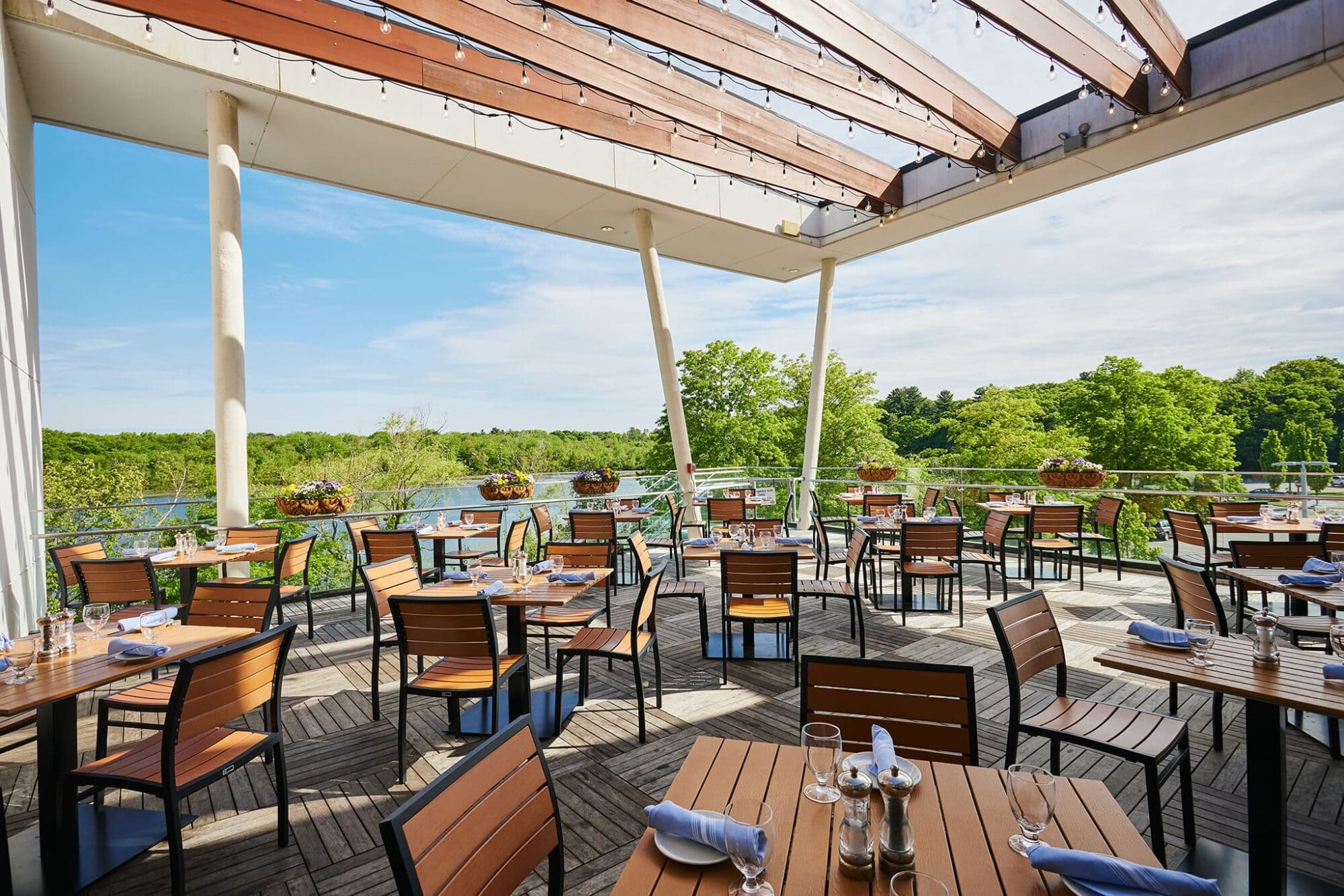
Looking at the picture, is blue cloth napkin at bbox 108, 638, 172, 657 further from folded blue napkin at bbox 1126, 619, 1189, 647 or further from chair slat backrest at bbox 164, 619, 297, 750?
folded blue napkin at bbox 1126, 619, 1189, 647

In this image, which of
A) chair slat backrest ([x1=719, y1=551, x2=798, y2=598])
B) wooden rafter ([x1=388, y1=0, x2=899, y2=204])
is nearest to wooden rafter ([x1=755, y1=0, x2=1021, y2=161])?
wooden rafter ([x1=388, y1=0, x2=899, y2=204])

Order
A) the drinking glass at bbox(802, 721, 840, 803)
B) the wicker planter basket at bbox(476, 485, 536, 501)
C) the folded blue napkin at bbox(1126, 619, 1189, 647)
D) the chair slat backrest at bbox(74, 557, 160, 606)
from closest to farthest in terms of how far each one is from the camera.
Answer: the drinking glass at bbox(802, 721, 840, 803) → the folded blue napkin at bbox(1126, 619, 1189, 647) → the chair slat backrest at bbox(74, 557, 160, 606) → the wicker planter basket at bbox(476, 485, 536, 501)

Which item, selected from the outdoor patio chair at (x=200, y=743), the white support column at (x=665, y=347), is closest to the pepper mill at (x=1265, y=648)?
the outdoor patio chair at (x=200, y=743)

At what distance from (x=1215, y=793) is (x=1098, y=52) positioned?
220 inches

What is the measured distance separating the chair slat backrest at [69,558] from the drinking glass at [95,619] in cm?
226

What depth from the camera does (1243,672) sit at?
2090 millimetres

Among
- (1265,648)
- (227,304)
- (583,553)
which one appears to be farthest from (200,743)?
(227,304)

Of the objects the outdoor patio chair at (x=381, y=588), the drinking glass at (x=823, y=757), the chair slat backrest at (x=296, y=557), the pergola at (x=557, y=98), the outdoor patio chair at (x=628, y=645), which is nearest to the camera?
the drinking glass at (x=823, y=757)

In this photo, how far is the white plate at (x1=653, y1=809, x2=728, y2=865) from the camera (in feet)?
3.80

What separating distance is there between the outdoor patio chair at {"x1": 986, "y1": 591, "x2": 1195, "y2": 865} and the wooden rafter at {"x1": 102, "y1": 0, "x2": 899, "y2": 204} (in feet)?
18.0

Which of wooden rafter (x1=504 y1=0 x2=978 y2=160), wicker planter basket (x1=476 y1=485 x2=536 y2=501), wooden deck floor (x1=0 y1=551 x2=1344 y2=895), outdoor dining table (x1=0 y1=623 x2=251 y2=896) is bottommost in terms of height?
wooden deck floor (x1=0 y1=551 x2=1344 y2=895)

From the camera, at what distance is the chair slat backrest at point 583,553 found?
4516 mm

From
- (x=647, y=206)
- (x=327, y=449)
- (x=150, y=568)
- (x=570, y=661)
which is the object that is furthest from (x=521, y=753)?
(x=327, y=449)

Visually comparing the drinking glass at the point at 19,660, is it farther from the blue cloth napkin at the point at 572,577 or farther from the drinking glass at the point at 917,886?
the drinking glass at the point at 917,886
